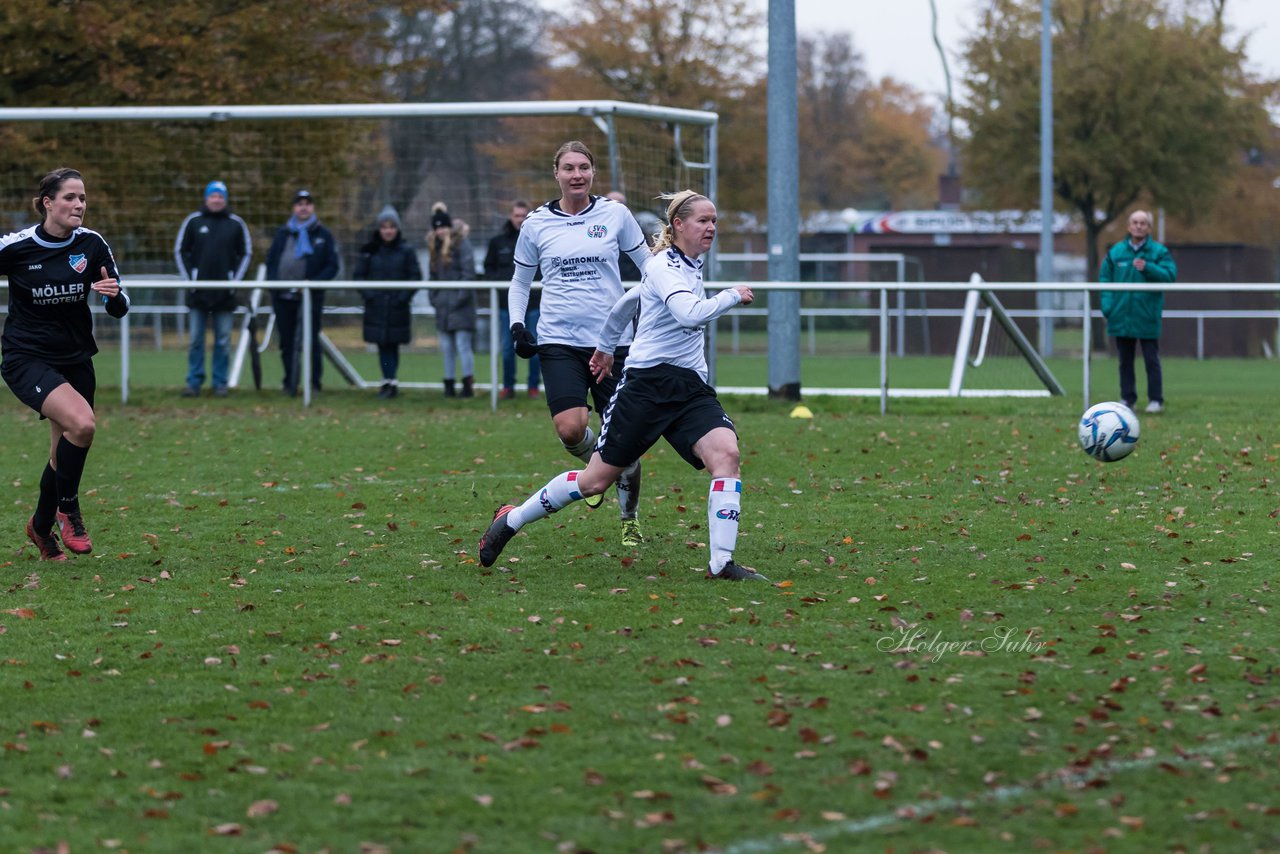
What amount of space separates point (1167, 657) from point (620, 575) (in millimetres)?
2618

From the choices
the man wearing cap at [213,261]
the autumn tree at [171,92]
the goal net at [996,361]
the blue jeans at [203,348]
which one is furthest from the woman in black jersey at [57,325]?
the autumn tree at [171,92]

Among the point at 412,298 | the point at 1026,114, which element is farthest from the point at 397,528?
the point at 1026,114

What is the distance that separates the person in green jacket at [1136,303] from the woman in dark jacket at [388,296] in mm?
6751

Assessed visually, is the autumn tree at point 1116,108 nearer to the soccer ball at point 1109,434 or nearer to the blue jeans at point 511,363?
the blue jeans at point 511,363

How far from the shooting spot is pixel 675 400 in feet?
24.7

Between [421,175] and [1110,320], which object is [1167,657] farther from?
[421,175]

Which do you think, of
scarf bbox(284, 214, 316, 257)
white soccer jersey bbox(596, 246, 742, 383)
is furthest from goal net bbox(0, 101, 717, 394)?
white soccer jersey bbox(596, 246, 742, 383)

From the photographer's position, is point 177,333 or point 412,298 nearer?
point 412,298

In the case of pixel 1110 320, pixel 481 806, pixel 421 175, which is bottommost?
pixel 481 806

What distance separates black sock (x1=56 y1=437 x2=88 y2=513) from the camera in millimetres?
8156

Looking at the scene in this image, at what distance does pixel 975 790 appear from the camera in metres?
4.48

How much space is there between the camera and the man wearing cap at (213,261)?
56.0 ft

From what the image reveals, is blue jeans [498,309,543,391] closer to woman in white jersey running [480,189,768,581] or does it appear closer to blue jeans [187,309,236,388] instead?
blue jeans [187,309,236,388]

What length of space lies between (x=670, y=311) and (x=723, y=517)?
3.01ft
